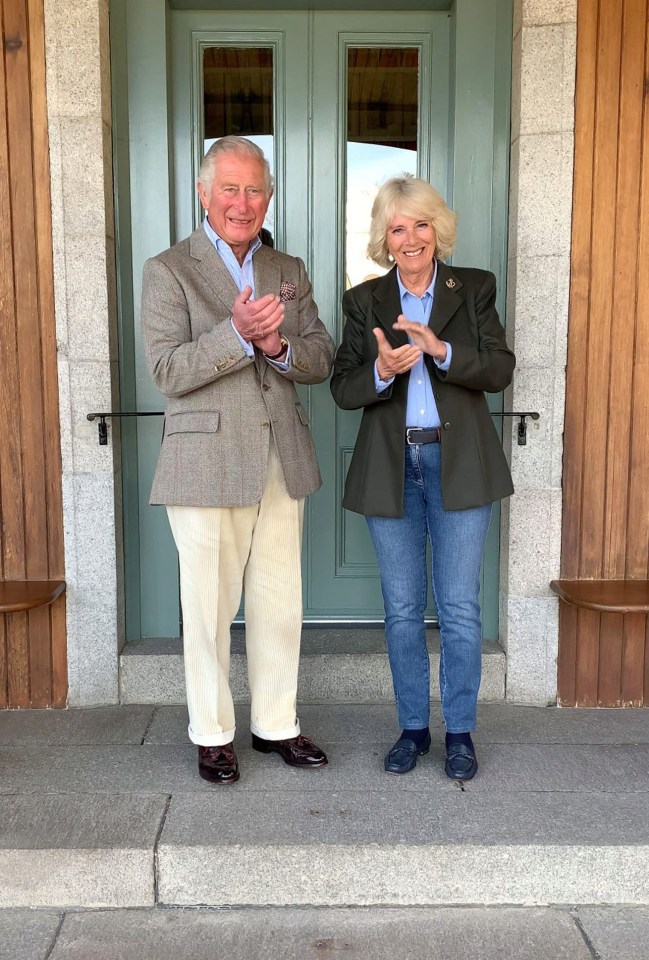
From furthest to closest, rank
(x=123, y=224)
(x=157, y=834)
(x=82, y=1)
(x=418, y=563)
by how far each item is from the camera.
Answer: (x=123, y=224), (x=82, y=1), (x=418, y=563), (x=157, y=834)

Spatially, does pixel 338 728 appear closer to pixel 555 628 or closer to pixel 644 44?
pixel 555 628

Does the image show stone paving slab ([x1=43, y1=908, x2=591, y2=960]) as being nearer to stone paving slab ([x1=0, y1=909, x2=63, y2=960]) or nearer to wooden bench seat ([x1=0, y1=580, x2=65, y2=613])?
stone paving slab ([x1=0, y1=909, x2=63, y2=960])

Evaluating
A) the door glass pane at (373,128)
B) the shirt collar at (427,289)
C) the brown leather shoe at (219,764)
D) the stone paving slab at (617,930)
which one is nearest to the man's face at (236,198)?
the shirt collar at (427,289)

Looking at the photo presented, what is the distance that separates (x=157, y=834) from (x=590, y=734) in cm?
166

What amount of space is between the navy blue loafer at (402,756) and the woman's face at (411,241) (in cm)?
157

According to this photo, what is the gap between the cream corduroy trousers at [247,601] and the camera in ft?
9.39

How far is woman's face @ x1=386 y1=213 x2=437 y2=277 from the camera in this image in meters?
2.78

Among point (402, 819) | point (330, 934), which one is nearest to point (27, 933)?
point (330, 934)

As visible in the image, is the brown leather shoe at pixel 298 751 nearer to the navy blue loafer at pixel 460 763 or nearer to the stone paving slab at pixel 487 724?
the stone paving slab at pixel 487 724

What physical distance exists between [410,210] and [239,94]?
140 centimetres

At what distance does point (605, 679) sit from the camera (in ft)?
12.1

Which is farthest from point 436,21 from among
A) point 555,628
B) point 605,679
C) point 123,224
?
point 605,679

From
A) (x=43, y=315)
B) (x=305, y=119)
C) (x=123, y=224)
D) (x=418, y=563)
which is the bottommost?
(x=418, y=563)

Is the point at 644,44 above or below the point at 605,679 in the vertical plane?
above
